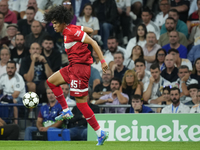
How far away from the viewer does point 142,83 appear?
34.6 ft

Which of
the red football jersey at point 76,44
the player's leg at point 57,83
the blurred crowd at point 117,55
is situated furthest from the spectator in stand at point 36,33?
the red football jersey at point 76,44

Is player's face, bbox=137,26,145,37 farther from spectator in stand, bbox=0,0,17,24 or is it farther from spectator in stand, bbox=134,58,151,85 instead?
spectator in stand, bbox=0,0,17,24

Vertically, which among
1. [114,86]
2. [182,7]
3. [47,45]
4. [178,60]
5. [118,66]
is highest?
[182,7]

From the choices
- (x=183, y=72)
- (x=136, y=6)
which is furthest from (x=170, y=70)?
(x=136, y=6)

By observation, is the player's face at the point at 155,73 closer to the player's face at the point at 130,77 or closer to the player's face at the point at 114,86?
the player's face at the point at 130,77

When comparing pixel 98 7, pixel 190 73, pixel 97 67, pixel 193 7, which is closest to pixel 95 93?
pixel 97 67

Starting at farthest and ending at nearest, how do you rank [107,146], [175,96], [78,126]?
1. [78,126]
2. [175,96]
3. [107,146]

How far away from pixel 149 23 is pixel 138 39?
33.0 inches

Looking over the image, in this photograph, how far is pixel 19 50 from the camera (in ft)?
40.8

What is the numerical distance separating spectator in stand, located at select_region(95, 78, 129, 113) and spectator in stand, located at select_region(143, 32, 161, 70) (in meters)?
1.51

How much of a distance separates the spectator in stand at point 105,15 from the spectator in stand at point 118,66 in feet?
4.47

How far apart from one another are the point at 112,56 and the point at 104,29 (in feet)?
3.99

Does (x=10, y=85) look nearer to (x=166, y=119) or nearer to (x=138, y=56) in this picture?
(x=138, y=56)

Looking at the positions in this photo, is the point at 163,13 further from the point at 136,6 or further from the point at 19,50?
the point at 19,50
